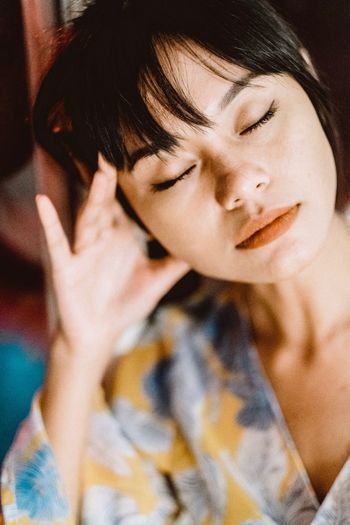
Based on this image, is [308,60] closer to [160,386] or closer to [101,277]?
[101,277]

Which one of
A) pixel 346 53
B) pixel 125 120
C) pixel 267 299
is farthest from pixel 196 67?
pixel 267 299

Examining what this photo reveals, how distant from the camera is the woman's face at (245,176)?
84 cm

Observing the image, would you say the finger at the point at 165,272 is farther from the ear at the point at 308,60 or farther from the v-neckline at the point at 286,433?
the ear at the point at 308,60

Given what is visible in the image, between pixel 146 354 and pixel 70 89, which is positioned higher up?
pixel 70 89

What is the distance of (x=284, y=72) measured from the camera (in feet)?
2.88

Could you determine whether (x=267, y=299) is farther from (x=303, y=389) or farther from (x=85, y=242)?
(x=85, y=242)

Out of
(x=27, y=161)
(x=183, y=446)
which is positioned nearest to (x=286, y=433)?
(x=183, y=446)

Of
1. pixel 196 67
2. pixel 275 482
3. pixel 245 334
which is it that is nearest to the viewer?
pixel 196 67

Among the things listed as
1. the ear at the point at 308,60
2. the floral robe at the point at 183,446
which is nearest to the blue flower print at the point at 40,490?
the floral robe at the point at 183,446

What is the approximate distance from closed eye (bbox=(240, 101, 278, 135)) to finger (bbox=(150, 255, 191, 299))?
34 centimetres

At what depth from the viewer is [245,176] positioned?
85cm

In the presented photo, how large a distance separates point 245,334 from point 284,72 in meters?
0.45

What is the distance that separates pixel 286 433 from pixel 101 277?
1.24ft

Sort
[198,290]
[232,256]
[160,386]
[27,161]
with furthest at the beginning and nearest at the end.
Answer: [198,290], [160,386], [27,161], [232,256]
